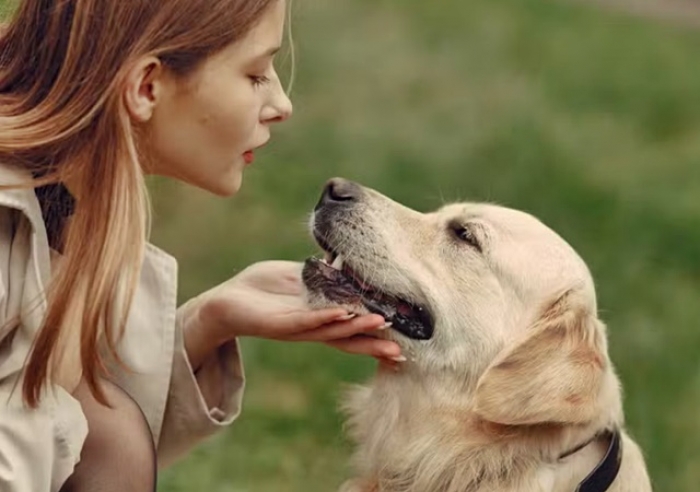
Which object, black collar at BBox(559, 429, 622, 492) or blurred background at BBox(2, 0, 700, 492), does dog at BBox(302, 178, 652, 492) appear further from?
blurred background at BBox(2, 0, 700, 492)

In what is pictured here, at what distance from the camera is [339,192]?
11.1ft

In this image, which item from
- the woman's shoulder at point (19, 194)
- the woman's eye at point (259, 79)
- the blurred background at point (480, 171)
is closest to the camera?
the woman's shoulder at point (19, 194)

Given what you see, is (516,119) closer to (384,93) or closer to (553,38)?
(384,93)

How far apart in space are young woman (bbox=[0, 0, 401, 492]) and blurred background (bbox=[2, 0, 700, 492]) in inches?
29.4

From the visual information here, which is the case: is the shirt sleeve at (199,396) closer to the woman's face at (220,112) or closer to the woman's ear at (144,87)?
the woman's face at (220,112)

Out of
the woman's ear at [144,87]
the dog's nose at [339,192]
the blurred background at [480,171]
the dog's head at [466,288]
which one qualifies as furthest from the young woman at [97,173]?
the blurred background at [480,171]

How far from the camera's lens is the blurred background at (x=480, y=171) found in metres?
4.69

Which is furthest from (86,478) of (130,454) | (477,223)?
(477,223)

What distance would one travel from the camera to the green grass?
4.70m

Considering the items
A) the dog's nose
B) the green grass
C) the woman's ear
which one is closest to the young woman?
the woman's ear

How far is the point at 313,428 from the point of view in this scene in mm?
4672

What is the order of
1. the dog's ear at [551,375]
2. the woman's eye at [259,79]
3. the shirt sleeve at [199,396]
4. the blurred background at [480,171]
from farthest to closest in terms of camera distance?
the blurred background at [480,171]
the shirt sleeve at [199,396]
the woman's eye at [259,79]
the dog's ear at [551,375]

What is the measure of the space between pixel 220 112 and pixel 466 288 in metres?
0.64

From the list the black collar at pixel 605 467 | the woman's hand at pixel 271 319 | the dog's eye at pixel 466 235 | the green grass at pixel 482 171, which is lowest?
the green grass at pixel 482 171
